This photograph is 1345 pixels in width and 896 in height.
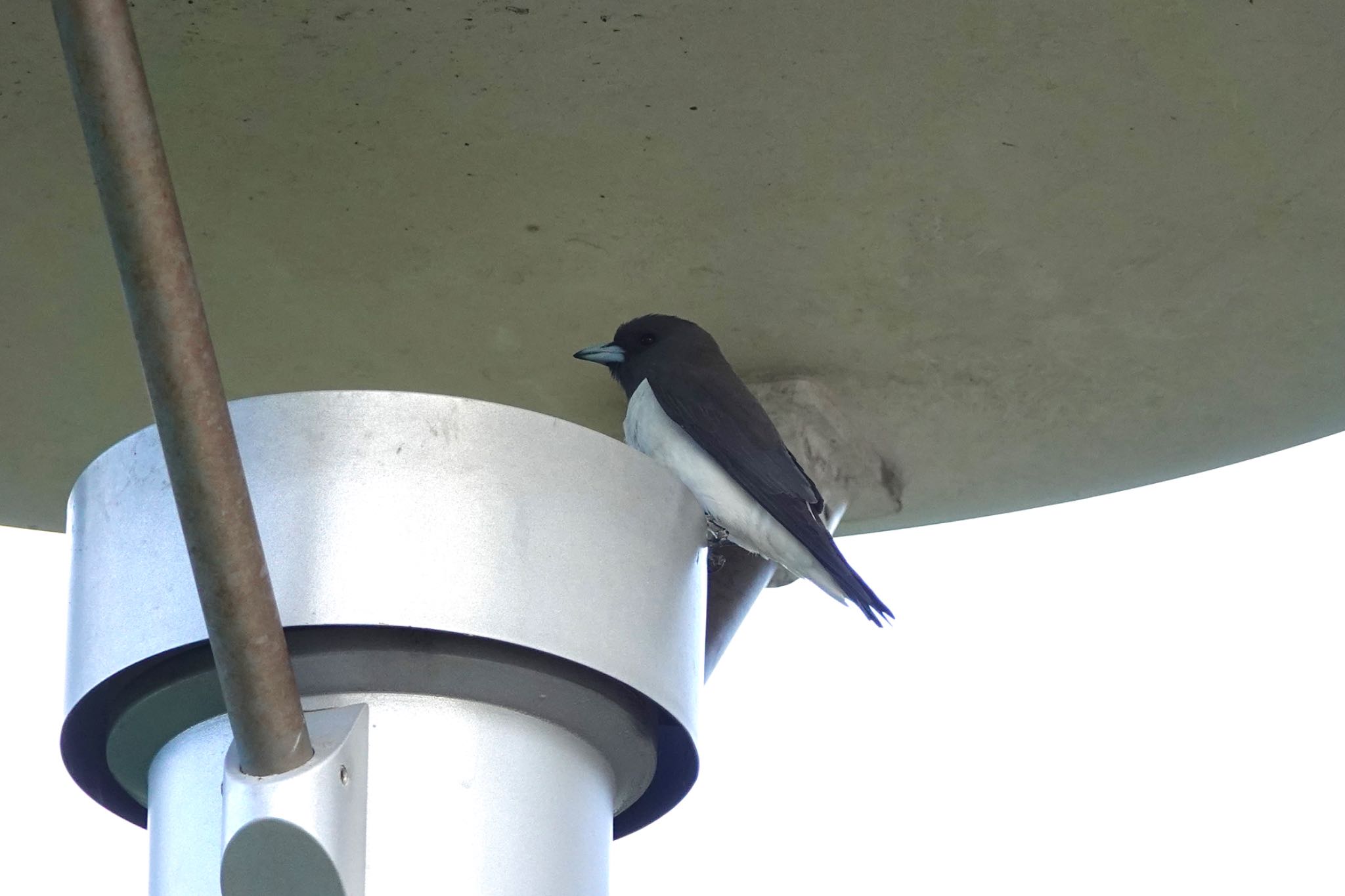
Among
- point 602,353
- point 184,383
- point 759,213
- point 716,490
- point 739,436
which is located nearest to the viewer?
point 184,383

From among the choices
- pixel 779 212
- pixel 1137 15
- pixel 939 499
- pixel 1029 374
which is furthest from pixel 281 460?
pixel 939 499

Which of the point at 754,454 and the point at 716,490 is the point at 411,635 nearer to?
the point at 754,454

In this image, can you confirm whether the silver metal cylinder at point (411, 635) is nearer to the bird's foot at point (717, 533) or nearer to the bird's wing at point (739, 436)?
the bird's wing at point (739, 436)

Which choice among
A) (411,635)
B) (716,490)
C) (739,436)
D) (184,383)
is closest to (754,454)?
(739,436)

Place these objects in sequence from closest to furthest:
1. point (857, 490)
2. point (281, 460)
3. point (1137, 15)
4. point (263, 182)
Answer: point (281, 460), point (1137, 15), point (263, 182), point (857, 490)

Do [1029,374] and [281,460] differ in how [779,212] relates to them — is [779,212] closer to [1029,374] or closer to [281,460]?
[1029,374]

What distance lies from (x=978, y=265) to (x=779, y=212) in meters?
0.35

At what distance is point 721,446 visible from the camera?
12.8 feet

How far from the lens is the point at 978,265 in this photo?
9.86ft

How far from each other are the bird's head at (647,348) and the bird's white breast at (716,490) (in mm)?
59

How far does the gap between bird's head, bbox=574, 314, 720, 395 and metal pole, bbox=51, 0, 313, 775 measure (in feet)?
5.02

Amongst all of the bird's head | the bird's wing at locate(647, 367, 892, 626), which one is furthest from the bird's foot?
the bird's head

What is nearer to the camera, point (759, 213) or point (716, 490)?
point (759, 213)

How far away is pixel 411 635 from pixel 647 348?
1.68m
